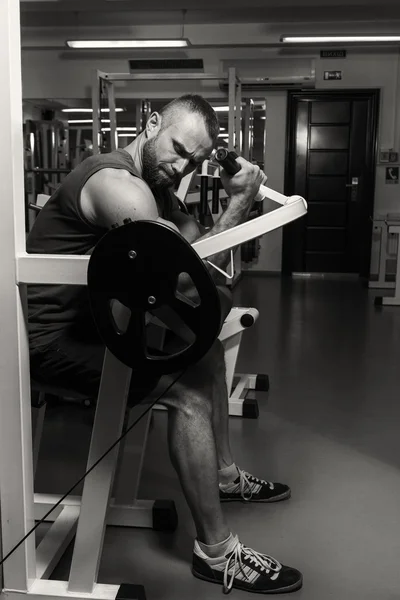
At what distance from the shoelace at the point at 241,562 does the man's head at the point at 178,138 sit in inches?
40.6

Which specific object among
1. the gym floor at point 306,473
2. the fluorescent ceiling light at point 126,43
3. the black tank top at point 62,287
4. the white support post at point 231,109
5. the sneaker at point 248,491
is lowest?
the gym floor at point 306,473

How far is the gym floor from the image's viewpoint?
1.78m

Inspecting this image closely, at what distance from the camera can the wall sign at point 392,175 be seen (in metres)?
7.61

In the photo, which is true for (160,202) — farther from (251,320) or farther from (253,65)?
(253,65)

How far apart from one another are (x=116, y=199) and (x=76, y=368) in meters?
0.44

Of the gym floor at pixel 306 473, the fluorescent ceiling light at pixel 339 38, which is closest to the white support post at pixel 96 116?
the fluorescent ceiling light at pixel 339 38

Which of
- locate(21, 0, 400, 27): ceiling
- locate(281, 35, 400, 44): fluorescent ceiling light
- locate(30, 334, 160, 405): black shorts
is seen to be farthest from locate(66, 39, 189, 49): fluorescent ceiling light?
locate(30, 334, 160, 405): black shorts

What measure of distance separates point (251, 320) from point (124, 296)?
1634mm

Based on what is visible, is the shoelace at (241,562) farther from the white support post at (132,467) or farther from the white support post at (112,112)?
the white support post at (112,112)

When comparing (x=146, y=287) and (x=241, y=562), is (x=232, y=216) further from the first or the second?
(x=241, y=562)

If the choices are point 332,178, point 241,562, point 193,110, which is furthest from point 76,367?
point 332,178

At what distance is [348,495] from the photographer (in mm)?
2248

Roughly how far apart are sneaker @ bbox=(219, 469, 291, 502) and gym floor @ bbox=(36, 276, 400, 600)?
30 millimetres

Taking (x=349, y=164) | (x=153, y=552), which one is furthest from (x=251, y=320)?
(x=349, y=164)
